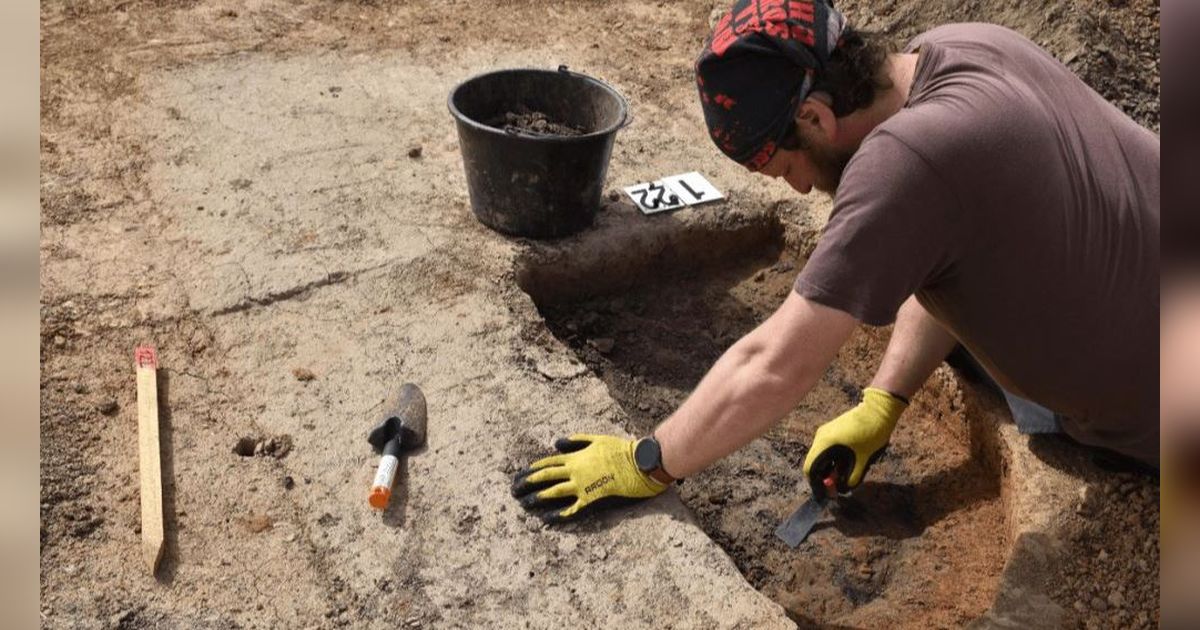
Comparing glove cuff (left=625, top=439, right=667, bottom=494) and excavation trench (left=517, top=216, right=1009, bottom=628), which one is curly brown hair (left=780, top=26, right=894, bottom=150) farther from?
excavation trench (left=517, top=216, right=1009, bottom=628)

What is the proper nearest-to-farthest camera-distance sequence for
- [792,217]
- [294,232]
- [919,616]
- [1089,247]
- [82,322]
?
[1089,247]
[919,616]
[82,322]
[294,232]
[792,217]

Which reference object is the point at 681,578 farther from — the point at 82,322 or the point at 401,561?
the point at 82,322

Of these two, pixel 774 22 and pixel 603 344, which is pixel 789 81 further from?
pixel 603 344

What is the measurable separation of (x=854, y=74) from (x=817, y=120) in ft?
0.45

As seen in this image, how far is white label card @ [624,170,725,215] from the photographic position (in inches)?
174

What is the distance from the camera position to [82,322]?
11.9 feet

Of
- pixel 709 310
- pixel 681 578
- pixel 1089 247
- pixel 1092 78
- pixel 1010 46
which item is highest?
pixel 1010 46

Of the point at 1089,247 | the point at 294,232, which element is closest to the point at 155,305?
the point at 294,232

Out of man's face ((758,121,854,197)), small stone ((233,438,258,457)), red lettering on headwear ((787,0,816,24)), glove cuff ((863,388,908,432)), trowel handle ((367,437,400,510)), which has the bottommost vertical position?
small stone ((233,438,258,457))

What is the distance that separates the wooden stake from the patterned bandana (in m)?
1.75

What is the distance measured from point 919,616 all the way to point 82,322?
275 centimetres

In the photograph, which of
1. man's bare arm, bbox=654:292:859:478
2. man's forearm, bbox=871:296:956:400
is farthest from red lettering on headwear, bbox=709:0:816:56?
man's forearm, bbox=871:296:956:400

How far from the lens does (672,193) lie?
4512 millimetres

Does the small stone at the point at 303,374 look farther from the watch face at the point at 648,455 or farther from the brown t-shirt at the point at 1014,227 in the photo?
the brown t-shirt at the point at 1014,227
